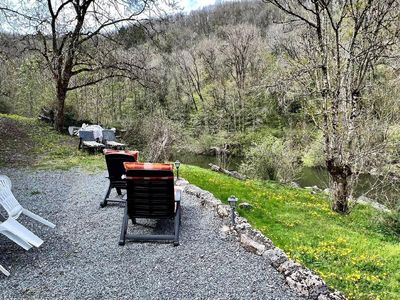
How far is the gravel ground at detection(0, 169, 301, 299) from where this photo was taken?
3.83 meters

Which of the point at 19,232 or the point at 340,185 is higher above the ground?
the point at 19,232

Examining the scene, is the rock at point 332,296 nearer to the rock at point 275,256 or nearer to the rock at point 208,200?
the rock at point 275,256

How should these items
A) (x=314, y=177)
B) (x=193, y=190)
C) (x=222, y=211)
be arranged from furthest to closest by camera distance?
(x=314, y=177), (x=193, y=190), (x=222, y=211)

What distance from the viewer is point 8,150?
493 inches

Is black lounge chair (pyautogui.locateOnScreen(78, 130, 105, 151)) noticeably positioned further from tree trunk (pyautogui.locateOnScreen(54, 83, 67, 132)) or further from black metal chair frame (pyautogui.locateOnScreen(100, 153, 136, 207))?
black metal chair frame (pyautogui.locateOnScreen(100, 153, 136, 207))

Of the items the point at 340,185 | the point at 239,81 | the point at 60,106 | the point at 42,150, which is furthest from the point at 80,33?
the point at 239,81

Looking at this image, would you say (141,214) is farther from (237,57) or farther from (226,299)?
(237,57)

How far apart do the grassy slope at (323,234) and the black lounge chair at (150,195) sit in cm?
170

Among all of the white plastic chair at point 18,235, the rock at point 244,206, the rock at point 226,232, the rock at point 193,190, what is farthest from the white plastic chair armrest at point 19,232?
the rock at point 244,206

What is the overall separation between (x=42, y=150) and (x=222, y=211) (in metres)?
9.25

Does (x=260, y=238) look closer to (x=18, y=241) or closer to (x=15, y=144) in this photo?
(x=18, y=241)

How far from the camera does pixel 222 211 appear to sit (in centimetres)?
625

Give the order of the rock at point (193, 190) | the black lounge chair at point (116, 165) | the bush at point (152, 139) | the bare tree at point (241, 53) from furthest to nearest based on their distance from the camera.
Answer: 1. the bare tree at point (241, 53)
2. the bush at point (152, 139)
3. the rock at point (193, 190)
4. the black lounge chair at point (116, 165)

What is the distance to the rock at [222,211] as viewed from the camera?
614 cm
